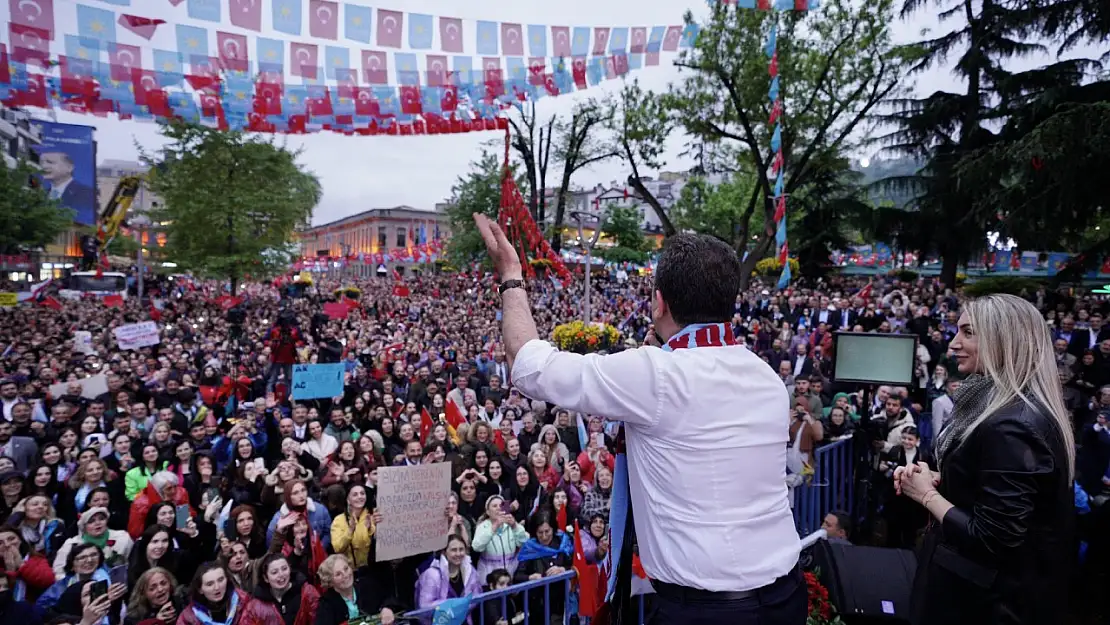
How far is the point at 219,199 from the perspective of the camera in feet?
78.1

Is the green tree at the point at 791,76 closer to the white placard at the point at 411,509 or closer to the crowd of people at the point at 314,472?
the crowd of people at the point at 314,472

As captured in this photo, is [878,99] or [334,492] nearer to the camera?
[334,492]

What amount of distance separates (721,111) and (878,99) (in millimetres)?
4576

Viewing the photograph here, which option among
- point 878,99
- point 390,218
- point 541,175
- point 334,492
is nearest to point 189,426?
point 334,492

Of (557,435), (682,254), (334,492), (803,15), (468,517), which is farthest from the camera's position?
(803,15)

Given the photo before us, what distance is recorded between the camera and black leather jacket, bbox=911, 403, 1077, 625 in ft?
5.87

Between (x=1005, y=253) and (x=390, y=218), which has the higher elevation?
(x=390, y=218)

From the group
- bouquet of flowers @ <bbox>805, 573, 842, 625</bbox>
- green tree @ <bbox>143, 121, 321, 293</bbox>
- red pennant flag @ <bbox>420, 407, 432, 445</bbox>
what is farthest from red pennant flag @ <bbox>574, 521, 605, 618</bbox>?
green tree @ <bbox>143, 121, 321, 293</bbox>

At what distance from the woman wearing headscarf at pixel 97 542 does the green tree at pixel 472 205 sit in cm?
2275

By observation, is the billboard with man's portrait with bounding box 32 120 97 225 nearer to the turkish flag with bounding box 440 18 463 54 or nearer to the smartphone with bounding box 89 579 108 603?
the turkish flag with bounding box 440 18 463 54

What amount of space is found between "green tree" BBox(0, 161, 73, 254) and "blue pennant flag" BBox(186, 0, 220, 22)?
3160cm

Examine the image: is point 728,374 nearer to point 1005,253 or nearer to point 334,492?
point 334,492

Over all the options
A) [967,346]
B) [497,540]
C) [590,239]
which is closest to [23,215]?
[590,239]

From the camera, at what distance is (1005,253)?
2602 cm
